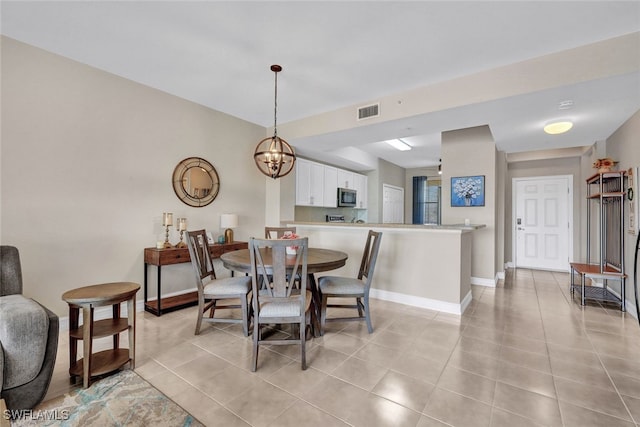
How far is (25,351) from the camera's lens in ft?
5.25

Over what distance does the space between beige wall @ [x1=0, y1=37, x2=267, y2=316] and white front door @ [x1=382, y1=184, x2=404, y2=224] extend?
5.03m

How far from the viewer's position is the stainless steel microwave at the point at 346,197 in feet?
21.2

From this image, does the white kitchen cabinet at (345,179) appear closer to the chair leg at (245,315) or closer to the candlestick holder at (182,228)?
the candlestick holder at (182,228)

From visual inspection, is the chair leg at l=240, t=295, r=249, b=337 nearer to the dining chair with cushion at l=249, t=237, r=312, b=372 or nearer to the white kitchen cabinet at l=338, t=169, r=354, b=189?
the dining chair with cushion at l=249, t=237, r=312, b=372

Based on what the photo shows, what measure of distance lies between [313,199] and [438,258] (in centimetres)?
290

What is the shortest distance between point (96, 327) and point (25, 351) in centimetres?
44

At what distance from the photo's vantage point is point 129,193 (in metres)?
3.30

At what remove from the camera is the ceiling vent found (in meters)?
3.64

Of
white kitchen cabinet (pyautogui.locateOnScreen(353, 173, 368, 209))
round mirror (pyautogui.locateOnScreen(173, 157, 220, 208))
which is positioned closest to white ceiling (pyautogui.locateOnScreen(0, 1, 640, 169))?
round mirror (pyautogui.locateOnScreen(173, 157, 220, 208))

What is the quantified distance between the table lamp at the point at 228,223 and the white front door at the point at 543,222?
585cm

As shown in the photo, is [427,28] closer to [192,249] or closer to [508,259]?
[192,249]

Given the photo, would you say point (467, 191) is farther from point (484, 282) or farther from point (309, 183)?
point (309, 183)

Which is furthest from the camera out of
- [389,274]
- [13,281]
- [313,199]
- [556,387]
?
[313,199]

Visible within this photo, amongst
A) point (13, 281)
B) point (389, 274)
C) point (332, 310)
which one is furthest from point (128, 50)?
point (389, 274)
